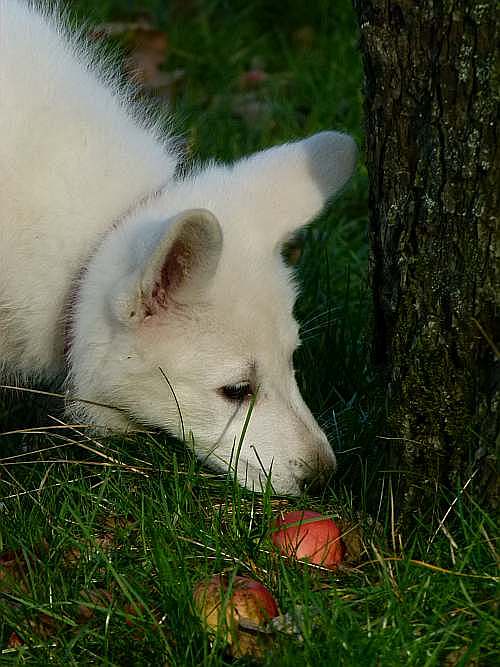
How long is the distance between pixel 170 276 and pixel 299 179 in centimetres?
67

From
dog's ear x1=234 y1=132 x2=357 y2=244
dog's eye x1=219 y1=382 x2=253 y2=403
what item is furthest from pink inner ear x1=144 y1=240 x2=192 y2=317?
dog's ear x1=234 y1=132 x2=357 y2=244

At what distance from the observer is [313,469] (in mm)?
3291

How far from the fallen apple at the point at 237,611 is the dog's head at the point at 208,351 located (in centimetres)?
54

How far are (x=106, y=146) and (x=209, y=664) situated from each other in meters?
1.85

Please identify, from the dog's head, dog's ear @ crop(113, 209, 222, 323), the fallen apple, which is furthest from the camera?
the dog's head

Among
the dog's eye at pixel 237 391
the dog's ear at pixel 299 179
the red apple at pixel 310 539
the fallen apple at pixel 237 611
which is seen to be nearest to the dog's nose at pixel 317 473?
the red apple at pixel 310 539

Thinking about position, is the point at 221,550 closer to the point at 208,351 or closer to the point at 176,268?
the point at 208,351

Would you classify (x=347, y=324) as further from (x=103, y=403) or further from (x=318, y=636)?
(x=318, y=636)

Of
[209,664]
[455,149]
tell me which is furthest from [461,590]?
[455,149]

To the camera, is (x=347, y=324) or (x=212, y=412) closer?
(x=212, y=412)

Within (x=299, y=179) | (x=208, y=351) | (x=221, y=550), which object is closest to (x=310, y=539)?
(x=221, y=550)

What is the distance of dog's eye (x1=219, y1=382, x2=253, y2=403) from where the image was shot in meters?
3.33

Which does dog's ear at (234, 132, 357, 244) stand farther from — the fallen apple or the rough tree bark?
the fallen apple

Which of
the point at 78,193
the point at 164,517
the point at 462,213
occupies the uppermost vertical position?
the point at 462,213
